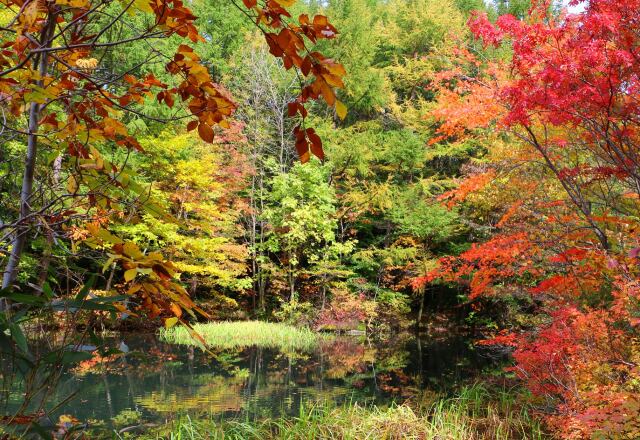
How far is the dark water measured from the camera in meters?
5.75

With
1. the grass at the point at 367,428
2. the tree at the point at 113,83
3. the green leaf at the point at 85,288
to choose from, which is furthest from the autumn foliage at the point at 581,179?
the green leaf at the point at 85,288

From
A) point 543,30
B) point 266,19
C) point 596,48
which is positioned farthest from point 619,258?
point 266,19

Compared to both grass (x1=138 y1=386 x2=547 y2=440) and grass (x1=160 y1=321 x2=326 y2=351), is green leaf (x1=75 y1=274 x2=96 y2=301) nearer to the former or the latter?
grass (x1=138 y1=386 x2=547 y2=440)

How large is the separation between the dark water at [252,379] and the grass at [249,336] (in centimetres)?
52

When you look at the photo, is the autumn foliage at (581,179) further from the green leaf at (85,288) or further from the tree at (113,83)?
the green leaf at (85,288)

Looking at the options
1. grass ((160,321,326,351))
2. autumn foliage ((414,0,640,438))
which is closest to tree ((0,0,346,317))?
autumn foliage ((414,0,640,438))

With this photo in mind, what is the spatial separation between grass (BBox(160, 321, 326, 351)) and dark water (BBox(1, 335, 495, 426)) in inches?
20.4

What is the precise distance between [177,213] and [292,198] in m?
3.34

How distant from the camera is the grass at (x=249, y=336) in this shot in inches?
444

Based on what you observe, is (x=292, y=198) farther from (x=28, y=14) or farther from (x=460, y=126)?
(x=28, y=14)

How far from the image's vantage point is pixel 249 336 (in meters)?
11.9

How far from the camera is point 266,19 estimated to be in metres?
0.90

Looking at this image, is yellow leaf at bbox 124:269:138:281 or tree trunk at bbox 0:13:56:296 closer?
yellow leaf at bbox 124:269:138:281

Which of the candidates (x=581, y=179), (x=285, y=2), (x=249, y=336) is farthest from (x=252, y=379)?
(x=285, y=2)
